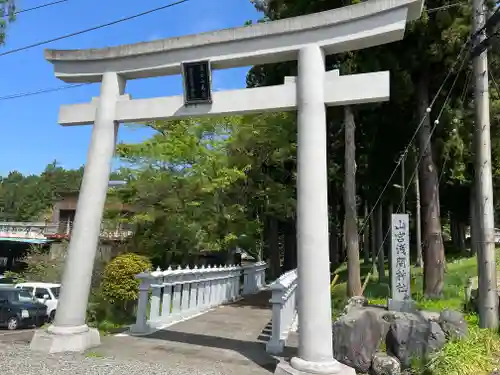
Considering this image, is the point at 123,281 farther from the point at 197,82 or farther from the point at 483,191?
the point at 483,191

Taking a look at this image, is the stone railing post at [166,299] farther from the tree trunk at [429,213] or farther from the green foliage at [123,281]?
the tree trunk at [429,213]

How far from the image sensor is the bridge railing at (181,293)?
9953 millimetres

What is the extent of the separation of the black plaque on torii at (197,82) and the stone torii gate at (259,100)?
19 mm

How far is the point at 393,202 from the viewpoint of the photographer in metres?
23.3

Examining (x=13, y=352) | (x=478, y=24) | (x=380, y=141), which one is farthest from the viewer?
(x=380, y=141)

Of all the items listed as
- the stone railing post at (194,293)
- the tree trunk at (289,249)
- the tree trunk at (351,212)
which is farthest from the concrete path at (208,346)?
the tree trunk at (289,249)

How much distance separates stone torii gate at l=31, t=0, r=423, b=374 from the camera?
6523 millimetres

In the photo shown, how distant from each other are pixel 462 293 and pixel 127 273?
381 inches

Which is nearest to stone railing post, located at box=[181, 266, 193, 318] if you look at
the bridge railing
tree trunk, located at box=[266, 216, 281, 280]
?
the bridge railing

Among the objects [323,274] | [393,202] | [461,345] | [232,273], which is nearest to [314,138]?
[323,274]

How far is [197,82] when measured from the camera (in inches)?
308

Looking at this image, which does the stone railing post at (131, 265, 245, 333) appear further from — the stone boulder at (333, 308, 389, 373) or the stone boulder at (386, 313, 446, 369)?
the stone boulder at (386, 313, 446, 369)

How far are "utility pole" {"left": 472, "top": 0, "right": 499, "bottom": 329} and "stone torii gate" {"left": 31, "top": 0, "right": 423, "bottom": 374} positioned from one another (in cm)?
228

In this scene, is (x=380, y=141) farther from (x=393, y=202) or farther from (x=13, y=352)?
(x=13, y=352)
